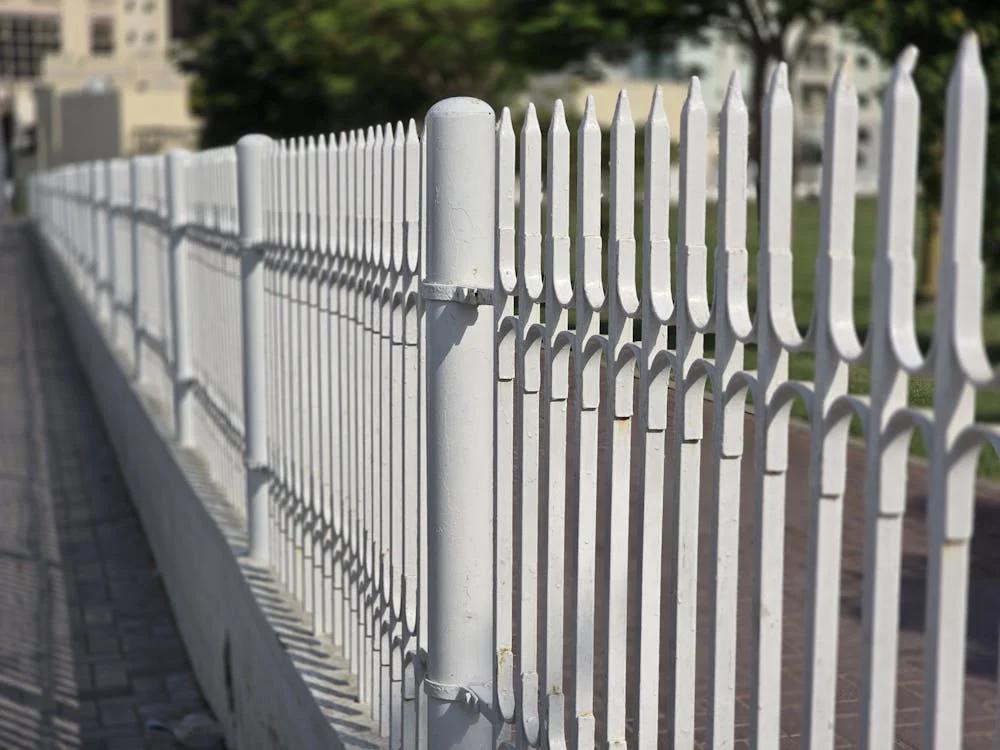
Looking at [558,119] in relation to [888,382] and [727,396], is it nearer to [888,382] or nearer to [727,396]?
[727,396]

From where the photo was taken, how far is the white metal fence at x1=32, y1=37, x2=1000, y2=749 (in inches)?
63.6

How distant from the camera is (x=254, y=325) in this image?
5.02 m

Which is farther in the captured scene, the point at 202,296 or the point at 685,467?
the point at 202,296

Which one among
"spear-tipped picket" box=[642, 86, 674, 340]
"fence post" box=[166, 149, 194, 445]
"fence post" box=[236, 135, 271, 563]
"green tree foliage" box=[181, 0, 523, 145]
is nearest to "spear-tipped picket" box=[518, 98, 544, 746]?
"spear-tipped picket" box=[642, 86, 674, 340]

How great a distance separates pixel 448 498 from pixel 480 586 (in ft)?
0.61

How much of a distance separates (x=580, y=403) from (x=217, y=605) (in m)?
3.49

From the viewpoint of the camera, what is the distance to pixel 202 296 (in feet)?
22.1

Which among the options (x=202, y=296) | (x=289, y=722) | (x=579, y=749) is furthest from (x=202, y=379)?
(x=579, y=749)

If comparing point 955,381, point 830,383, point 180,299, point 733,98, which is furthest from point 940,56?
point 955,381

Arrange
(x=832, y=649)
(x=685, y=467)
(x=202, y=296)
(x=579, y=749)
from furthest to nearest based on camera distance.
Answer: (x=202, y=296)
(x=579, y=749)
(x=685, y=467)
(x=832, y=649)

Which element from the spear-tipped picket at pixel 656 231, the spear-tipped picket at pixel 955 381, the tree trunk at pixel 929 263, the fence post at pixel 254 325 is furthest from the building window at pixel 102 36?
the spear-tipped picket at pixel 955 381

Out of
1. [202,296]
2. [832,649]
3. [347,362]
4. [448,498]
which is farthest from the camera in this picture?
[202,296]

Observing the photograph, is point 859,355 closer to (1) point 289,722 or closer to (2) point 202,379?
(1) point 289,722

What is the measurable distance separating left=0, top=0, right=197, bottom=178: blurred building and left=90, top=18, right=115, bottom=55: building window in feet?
0.21
